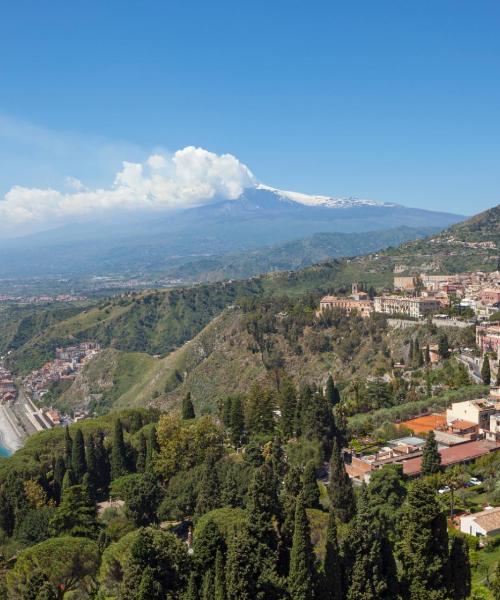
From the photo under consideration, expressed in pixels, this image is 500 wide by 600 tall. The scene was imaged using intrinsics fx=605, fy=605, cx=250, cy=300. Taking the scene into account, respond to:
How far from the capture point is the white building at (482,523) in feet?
66.4

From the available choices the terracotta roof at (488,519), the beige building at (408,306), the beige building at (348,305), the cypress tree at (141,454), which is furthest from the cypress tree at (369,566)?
the beige building at (348,305)

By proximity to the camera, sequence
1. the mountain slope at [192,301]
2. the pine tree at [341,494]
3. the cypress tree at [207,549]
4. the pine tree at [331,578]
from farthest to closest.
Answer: the mountain slope at [192,301]
the pine tree at [341,494]
the cypress tree at [207,549]
the pine tree at [331,578]

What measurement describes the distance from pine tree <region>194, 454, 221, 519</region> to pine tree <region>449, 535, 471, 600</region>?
1064 cm

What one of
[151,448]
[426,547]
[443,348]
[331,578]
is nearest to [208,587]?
[331,578]

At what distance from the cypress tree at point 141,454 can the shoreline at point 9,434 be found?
112 ft

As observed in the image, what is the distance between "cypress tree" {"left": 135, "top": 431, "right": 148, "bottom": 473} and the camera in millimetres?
30472

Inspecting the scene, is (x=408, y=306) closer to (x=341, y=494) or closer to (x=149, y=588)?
(x=341, y=494)

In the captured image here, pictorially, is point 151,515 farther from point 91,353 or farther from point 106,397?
point 91,353

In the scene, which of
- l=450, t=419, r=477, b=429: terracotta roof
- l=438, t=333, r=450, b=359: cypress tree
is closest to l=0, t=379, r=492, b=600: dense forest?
l=450, t=419, r=477, b=429: terracotta roof

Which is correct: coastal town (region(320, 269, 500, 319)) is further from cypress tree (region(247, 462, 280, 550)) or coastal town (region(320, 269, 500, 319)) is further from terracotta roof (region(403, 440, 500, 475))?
cypress tree (region(247, 462, 280, 550))

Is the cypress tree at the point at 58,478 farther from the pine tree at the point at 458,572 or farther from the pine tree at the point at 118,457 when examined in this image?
the pine tree at the point at 458,572

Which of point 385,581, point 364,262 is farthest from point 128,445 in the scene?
point 364,262

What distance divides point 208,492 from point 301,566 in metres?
10.6

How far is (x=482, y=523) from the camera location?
66.9 feet
